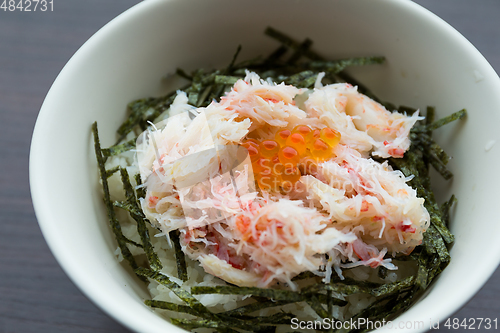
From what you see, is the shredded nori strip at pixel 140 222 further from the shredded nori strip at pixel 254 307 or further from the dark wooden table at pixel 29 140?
the dark wooden table at pixel 29 140

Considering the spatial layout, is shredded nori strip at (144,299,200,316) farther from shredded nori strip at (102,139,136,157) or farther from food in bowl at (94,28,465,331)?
shredded nori strip at (102,139,136,157)

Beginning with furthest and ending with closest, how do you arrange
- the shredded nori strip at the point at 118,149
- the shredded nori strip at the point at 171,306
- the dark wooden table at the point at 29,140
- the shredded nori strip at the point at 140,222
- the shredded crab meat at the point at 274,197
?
the dark wooden table at the point at 29,140
the shredded nori strip at the point at 118,149
the shredded nori strip at the point at 140,222
the shredded nori strip at the point at 171,306
the shredded crab meat at the point at 274,197

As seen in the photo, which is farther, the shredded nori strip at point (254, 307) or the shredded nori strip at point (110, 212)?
the shredded nori strip at point (110, 212)

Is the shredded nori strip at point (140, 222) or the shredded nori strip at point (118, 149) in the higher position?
the shredded nori strip at point (118, 149)

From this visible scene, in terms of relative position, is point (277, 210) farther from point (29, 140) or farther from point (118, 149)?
point (29, 140)

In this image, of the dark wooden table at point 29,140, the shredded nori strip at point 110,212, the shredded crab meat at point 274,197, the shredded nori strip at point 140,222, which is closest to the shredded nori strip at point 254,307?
the shredded crab meat at point 274,197

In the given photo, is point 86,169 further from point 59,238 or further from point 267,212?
point 267,212

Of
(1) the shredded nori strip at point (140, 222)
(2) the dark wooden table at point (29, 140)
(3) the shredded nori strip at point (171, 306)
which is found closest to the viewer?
(3) the shredded nori strip at point (171, 306)

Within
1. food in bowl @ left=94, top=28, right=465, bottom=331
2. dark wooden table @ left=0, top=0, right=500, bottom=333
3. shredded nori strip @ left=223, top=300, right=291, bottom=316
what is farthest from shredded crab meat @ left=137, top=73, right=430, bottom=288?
dark wooden table @ left=0, top=0, right=500, bottom=333
